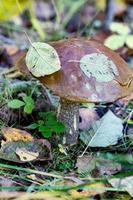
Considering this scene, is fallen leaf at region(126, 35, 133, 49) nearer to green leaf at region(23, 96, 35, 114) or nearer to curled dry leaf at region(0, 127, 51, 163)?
green leaf at region(23, 96, 35, 114)

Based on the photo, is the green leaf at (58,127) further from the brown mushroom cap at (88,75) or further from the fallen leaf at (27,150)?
the brown mushroom cap at (88,75)

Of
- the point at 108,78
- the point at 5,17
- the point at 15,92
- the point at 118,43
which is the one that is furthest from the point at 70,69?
the point at 5,17

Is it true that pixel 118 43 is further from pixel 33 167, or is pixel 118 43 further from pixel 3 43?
pixel 33 167

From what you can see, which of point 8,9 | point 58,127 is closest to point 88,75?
point 58,127

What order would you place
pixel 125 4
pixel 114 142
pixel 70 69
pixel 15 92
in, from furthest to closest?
pixel 125 4, pixel 15 92, pixel 114 142, pixel 70 69

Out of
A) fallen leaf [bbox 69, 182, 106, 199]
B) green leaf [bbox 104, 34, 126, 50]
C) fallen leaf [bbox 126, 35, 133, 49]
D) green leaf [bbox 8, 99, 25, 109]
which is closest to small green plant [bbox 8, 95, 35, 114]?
green leaf [bbox 8, 99, 25, 109]
